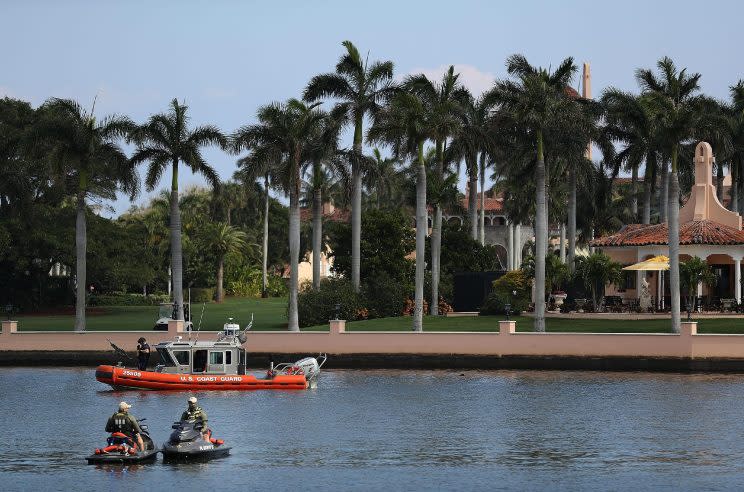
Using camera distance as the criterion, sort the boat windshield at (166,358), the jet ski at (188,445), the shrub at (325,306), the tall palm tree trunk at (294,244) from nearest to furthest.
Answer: the jet ski at (188,445)
the boat windshield at (166,358)
the tall palm tree trunk at (294,244)
the shrub at (325,306)

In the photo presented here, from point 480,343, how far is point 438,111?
13.7 meters

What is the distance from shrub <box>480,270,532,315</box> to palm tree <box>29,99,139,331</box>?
22.3 meters

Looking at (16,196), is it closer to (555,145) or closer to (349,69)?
(349,69)

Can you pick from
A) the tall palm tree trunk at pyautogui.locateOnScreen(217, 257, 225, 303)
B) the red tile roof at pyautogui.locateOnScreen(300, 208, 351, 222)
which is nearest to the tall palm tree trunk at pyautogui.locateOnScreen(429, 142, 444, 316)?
the tall palm tree trunk at pyautogui.locateOnScreen(217, 257, 225, 303)

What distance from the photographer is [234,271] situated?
133m

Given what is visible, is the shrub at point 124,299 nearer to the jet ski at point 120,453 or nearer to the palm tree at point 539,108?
the palm tree at point 539,108

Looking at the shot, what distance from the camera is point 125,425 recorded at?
38.0 m

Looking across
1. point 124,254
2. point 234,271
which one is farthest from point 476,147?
point 234,271

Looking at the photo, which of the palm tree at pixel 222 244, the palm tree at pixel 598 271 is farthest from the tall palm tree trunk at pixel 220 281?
the palm tree at pixel 598 271

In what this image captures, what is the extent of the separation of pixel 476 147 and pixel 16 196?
129 feet

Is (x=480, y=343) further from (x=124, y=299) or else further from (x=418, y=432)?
(x=124, y=299)

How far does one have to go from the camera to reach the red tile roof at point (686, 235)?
7781 centimetres

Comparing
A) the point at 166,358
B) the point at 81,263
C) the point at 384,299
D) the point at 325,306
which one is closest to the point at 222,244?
the point at 384,299

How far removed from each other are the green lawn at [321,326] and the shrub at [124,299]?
4277 millimetres
